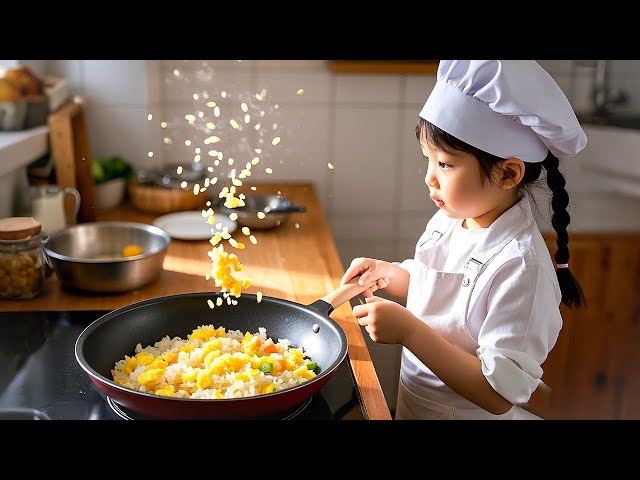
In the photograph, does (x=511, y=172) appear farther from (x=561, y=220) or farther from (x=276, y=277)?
(x=276, y=277)

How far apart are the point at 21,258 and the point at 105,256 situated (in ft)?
0.71

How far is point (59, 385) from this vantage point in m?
0.81

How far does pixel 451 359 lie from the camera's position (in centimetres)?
90

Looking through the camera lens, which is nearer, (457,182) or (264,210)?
(457,182)

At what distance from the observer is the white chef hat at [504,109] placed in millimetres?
797

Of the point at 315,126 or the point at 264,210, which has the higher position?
the point at 315,126

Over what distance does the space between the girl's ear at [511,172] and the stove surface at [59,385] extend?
0.29m

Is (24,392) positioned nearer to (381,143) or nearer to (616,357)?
(381,143)

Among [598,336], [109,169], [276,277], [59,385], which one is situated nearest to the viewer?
[59,385]

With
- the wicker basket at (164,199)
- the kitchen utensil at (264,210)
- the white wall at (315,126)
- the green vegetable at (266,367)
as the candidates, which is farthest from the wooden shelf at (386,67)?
the green vegetable at (266,367)

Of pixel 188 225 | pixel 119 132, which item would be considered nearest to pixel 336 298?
pixel 188 225

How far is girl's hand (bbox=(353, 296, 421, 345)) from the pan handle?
0.12 ft

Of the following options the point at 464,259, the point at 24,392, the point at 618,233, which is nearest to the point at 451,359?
the point at 464,259

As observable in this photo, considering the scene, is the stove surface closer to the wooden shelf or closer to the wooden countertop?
the wooden countertop
